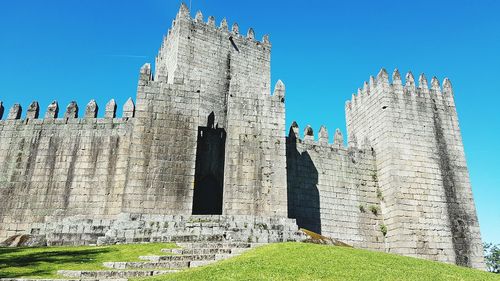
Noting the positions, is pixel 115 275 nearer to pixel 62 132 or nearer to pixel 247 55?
pixel 62 132

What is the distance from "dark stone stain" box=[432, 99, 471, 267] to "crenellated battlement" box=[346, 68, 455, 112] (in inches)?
56.2

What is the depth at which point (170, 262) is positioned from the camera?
1086cm

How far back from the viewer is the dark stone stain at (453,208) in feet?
67.9

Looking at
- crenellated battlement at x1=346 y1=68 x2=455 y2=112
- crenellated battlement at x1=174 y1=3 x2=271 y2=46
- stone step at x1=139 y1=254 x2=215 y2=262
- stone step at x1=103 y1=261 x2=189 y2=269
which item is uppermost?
crenellated battlement at x1=174 y1=3 x2=271 y2=46

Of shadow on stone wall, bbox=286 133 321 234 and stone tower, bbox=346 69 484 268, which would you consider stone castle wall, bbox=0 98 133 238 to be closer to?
shadow on stone wall, bbox=286 133 321 234

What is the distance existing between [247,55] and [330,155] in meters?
9.22

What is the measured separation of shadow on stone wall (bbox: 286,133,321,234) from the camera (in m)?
21.0

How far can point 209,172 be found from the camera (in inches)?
788

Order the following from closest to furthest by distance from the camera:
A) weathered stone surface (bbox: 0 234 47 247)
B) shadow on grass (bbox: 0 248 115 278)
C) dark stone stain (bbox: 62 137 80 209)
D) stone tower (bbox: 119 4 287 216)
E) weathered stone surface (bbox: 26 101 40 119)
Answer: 1. shadow on grass (bbox: 0 248 115 278)
2. weathered stone surface (bbox: 0 234 47 247)
3. stone tower (bbox: 119 4 287 216)
4. dark stone stain (bbox: 62 137 80 209)
5. weathered stone surface (bbox: 26 101 40 119)

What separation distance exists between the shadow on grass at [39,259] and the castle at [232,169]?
149 centimetres

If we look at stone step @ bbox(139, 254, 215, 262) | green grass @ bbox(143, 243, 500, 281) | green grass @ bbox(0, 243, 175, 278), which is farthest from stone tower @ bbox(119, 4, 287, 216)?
green grass @ bbox(143, 243, 500, 281)

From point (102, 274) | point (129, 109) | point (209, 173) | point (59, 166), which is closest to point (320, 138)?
point (209, 173)

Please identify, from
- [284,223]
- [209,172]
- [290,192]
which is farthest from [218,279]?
[290,192]

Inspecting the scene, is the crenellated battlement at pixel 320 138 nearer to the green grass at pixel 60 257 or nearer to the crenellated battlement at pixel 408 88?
the crenellated battlement at pixel 408 88
